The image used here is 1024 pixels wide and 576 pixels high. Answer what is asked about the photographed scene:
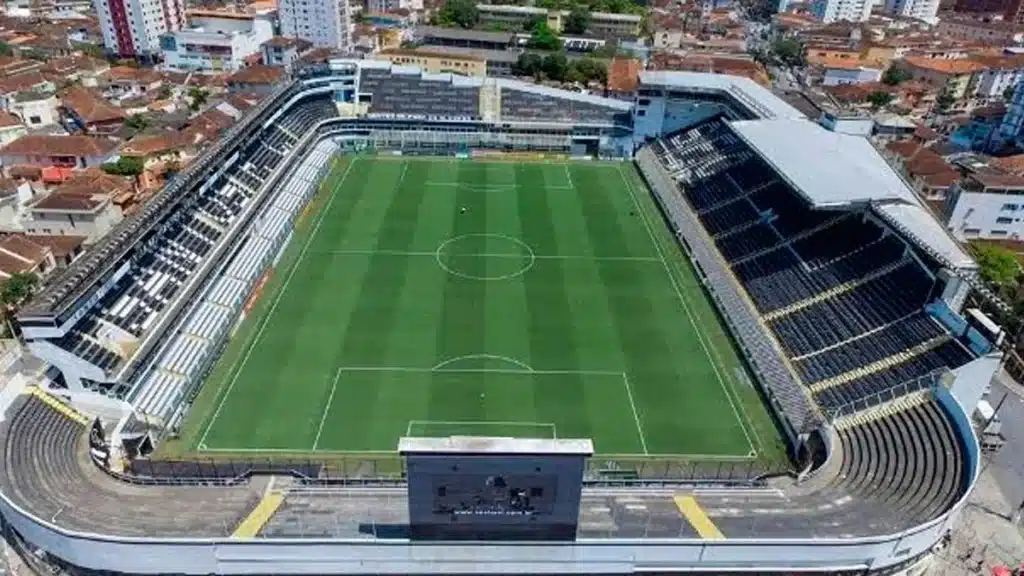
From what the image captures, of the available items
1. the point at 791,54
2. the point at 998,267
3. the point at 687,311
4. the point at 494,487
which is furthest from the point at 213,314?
the point at 791,54

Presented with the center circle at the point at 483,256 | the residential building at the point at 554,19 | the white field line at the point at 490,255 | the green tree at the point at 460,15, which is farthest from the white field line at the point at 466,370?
the green tree at the point at 460,15

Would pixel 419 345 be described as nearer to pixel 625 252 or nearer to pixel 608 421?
pixel 608 421

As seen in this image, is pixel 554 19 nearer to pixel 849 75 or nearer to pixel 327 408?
pixel 849 75

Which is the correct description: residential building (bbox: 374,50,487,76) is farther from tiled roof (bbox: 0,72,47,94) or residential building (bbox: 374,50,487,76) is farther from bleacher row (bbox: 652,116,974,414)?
bleacher row (bbox: 652,116,974,414)

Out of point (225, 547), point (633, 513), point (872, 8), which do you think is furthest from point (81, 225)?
point (872, 8)

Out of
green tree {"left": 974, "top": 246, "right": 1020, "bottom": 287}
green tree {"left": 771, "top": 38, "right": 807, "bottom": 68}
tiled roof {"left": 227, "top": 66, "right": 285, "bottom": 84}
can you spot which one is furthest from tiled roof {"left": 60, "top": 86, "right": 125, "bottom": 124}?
green tree {"left": 771, "top": 38, "right": 807, "bottom": 68}
